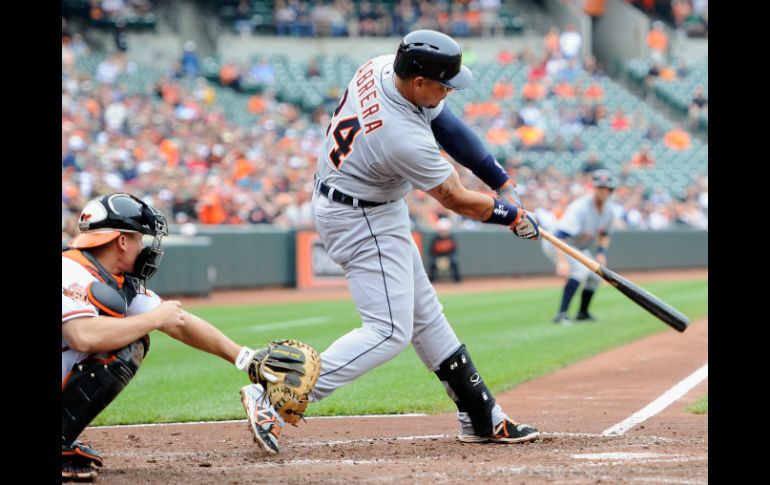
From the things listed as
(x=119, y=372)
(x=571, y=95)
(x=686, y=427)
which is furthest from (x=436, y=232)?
(x=119, y=372)

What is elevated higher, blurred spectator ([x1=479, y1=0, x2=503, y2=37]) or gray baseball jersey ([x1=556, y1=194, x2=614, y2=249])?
blurred spectator ([x1=479, y1=0, x2=503, y2=37])

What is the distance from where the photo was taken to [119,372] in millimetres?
4289

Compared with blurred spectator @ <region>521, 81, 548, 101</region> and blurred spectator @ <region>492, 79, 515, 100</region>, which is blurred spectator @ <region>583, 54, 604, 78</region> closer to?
blurred spectator @ <region>521, 81, 548, 101</region>

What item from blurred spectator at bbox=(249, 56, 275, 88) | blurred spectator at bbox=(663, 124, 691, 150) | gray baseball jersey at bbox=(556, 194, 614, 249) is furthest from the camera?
blurred spectator at bbox=(663, 124, 691, 150)

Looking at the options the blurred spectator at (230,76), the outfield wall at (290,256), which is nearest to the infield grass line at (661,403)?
the outfield wall at (290,256)

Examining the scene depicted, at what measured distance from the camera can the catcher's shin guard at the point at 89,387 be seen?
4215 mm

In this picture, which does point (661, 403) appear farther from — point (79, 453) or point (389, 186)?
point (79, 453)

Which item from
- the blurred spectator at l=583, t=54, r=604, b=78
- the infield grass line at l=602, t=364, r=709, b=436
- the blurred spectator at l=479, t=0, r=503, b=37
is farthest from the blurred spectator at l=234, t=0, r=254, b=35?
the infield grass line at l=602, t=364, r=709, b=436

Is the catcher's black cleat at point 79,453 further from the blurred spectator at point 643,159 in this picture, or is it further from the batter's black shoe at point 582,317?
the blurred spectator at point 643,159

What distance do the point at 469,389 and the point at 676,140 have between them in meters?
23.6

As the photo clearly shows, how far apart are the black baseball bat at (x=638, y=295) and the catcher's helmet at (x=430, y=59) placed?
98cm

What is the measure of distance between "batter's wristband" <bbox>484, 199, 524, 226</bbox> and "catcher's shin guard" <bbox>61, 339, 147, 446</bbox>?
5.78 feet

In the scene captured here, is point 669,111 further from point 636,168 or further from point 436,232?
point 436,232

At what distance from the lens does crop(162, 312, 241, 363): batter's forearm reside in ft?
14.6
